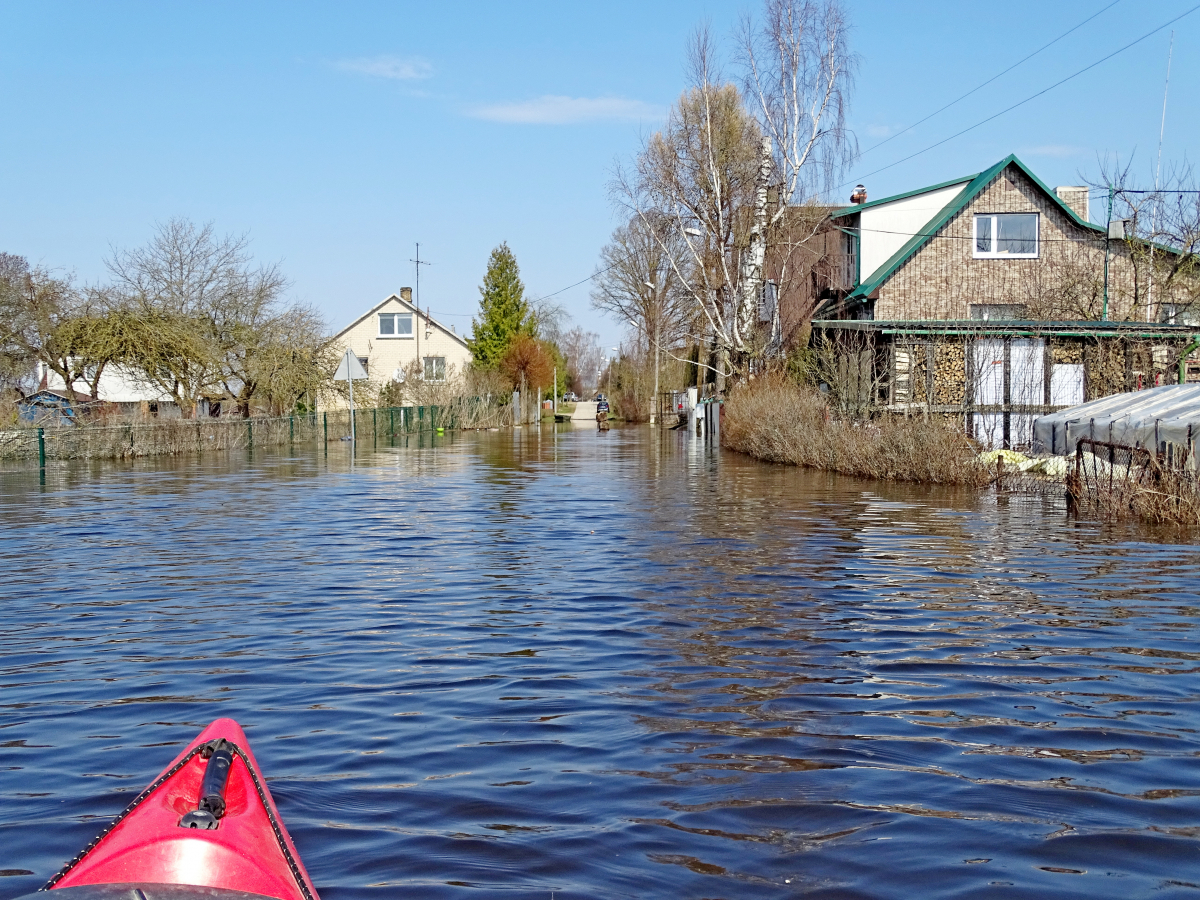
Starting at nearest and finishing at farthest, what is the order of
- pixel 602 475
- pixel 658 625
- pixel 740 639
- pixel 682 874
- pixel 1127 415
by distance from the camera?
1. pixel 682 874
2. pixel 740 639
3. pixel 658 625
4. pixel 1127 415
5. pixel 602 475

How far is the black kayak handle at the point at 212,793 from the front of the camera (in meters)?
4.24

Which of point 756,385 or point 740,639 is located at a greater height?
point 756,385

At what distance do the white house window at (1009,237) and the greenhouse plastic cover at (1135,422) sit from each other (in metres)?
14.7

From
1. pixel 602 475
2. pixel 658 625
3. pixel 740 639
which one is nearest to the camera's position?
pixel 740 639

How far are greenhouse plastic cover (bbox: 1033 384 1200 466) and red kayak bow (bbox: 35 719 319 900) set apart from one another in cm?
1491

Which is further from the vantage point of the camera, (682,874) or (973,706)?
(973,706)

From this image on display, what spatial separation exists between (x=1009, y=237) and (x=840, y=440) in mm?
14080

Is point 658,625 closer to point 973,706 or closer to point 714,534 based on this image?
point 973,706

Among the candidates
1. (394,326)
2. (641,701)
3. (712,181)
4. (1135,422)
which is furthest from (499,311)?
(641,701)

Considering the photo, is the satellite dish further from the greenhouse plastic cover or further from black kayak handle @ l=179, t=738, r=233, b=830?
black kayak handle @ l=179, t=738, r=233, b=830

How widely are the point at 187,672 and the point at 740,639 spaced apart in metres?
4.07

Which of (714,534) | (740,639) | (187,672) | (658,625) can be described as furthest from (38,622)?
(714,534)

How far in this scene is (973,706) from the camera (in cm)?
738

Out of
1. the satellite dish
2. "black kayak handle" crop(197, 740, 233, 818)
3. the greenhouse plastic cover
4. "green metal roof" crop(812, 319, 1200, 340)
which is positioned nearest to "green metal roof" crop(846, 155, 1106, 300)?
"green metal roof" crop(812, 319, 1200, 340)
